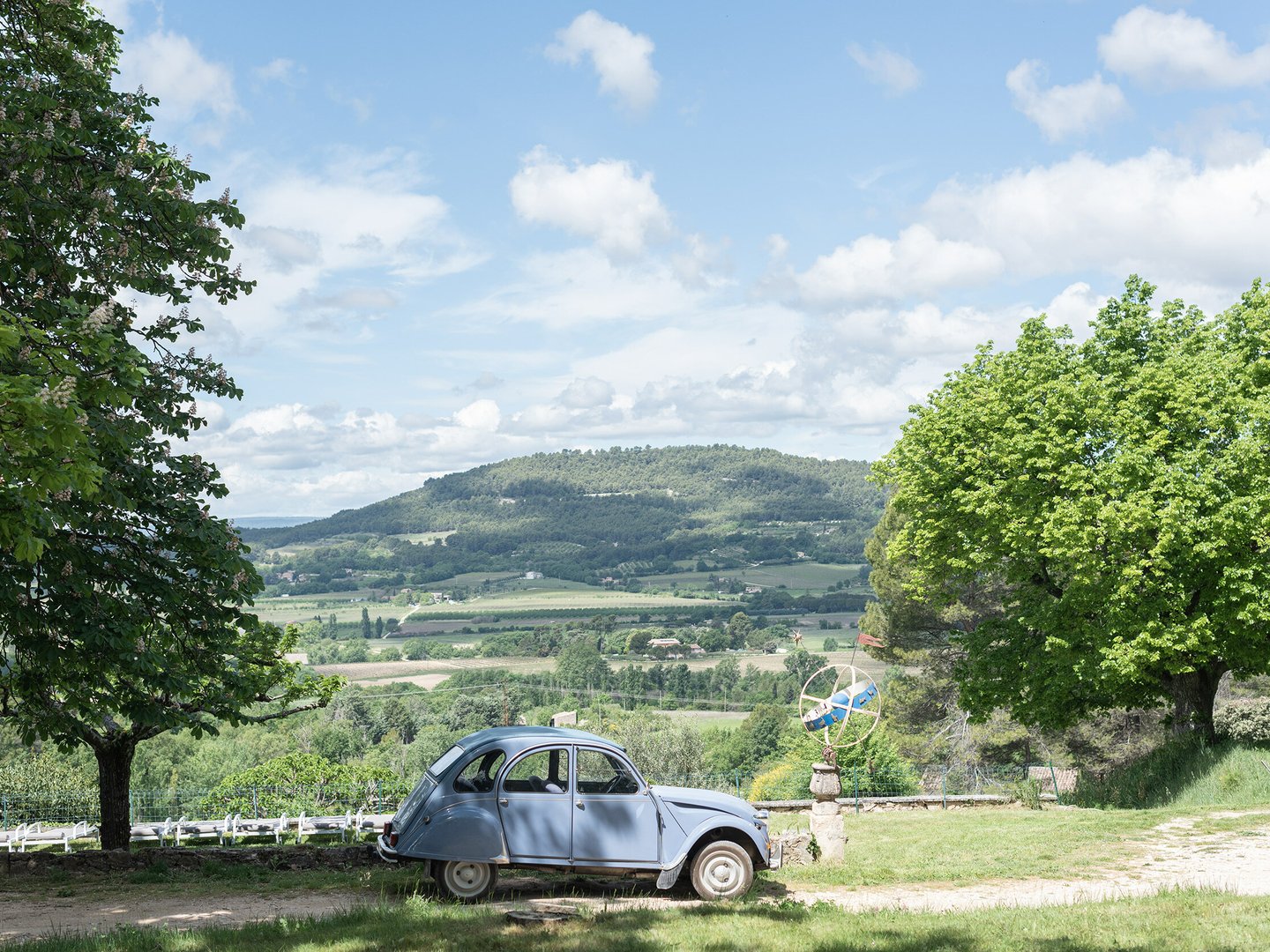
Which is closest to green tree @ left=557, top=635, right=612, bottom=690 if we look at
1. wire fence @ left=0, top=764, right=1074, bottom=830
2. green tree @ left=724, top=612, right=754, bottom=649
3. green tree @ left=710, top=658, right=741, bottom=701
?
green tree @ left=710, top=658, right=741, bottom=701

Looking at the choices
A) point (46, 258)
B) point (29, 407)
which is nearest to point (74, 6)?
point (46, 258)

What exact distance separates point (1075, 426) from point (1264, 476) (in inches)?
169

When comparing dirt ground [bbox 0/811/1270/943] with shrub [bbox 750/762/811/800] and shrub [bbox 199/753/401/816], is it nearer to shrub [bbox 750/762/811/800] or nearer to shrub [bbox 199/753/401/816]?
shrub [bbox 750/762/811/800]

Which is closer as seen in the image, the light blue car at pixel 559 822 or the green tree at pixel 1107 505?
the light blue car at pixel 559 822

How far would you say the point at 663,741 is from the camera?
6488 cm

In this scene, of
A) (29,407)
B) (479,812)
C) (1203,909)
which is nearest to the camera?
(29,407)

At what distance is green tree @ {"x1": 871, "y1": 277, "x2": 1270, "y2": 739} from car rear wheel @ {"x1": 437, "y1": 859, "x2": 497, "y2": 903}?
49.6 feet

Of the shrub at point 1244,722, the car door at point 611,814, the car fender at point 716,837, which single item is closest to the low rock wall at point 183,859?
the car door at point 611,814

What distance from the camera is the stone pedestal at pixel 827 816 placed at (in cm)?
1371

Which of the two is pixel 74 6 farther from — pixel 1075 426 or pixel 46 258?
pixel 1075 426

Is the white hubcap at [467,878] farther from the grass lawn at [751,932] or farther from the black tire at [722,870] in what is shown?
the black tire at [722,870]

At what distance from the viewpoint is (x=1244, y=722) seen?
22734mm

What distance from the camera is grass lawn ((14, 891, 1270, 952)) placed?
8375 mm

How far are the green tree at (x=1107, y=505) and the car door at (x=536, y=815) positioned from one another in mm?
14322
